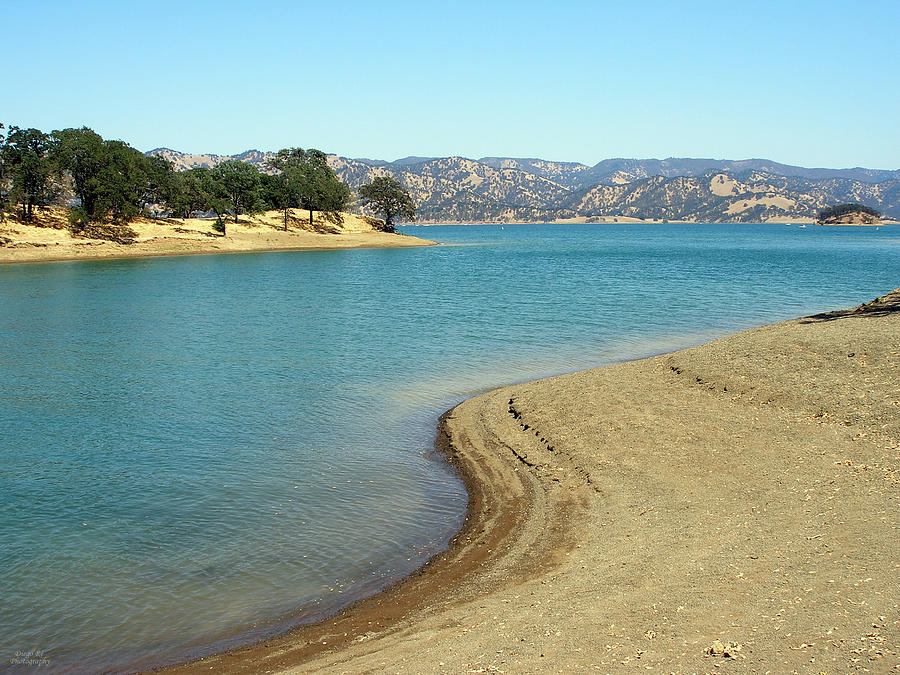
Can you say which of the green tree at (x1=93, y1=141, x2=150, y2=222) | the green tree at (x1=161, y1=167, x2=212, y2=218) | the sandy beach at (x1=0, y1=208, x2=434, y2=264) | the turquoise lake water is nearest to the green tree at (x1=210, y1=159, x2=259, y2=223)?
the sandy beach at (x1=0, y1=208, x2=434, y2=264)

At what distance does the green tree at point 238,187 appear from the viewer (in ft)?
345

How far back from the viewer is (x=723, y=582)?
8.84m

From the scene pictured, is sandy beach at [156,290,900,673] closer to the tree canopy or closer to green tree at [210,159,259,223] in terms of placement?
the tree canopy

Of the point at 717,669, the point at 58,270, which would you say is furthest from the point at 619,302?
the point at 58,270

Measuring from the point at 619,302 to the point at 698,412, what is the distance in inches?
1180

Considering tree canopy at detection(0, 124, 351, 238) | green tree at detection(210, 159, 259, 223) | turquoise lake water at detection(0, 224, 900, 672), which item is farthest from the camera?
green tree at detection(210, 159, 259, 223)

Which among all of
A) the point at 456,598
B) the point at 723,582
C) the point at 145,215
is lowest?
the point at 456,598

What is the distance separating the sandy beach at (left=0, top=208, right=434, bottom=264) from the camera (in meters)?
75.8

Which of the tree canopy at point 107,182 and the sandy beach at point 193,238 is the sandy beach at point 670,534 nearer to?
the sandy beach at point 193,238

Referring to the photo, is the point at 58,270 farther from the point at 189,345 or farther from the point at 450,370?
the point at 450,370

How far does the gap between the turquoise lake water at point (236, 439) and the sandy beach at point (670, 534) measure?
49.1 inches

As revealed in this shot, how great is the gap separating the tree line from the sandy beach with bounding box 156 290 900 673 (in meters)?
79.0

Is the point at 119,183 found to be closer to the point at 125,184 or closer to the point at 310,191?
the point at 125,184

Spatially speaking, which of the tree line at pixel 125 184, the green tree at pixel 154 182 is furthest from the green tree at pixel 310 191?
the green tree at pixel 154 182
